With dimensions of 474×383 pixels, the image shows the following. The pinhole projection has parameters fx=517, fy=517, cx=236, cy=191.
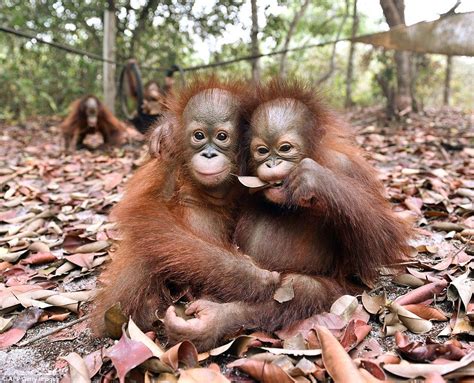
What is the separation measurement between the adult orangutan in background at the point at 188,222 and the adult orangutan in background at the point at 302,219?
76 mm

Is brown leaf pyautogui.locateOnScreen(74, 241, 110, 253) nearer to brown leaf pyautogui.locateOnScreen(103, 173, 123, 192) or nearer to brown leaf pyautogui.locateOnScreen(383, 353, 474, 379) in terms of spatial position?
brown leaf pyautogui.locateOnScreen(103, 173, 123, 192)

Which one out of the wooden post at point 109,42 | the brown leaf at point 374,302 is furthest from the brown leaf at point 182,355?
the wooden post at point 109,42

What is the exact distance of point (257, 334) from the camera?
6.13 ft

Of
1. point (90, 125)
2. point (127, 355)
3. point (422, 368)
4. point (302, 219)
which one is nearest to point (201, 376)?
point (127, 355)

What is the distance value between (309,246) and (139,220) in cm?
71

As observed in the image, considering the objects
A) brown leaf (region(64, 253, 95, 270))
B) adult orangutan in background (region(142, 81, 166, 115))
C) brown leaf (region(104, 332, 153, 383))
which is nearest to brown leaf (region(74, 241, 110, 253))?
brown leaf (region(64, 253, 95, 270))

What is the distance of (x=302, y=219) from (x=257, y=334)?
528 millimetres

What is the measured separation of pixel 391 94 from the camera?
729cm

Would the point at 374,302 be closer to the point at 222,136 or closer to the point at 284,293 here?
the point at 284,293

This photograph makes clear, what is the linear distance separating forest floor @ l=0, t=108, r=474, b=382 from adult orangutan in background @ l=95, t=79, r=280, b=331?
0.21 metres

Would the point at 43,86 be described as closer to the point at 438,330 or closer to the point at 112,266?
the point at 112,266

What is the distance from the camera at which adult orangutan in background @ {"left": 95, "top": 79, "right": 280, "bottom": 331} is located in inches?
78.7

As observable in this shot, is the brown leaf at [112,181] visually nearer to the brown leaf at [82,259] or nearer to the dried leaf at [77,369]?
the brown leaf at [82,259]

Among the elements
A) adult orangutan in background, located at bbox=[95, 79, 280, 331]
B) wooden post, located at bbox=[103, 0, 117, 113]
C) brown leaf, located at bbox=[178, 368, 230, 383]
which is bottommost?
brown leaf, located at bbox=[178, 368, 230, 383]
